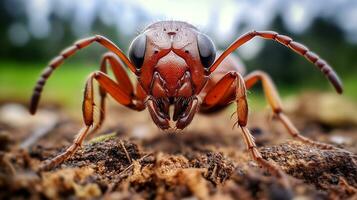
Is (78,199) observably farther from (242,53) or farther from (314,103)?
(242,53)

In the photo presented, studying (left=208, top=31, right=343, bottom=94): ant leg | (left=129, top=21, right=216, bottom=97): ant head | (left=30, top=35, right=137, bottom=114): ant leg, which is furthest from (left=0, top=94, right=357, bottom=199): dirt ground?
(left=129, top=21, right=216, bottom=97): ant head

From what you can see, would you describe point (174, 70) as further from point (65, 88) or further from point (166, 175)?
point (65, 88)

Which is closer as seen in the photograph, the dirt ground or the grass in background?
the dirt ground

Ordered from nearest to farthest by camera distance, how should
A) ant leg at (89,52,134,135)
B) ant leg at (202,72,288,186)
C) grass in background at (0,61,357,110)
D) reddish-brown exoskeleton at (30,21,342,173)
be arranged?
ant leg at (202,72,288,186)
reddish-brown exoskeleton at (30,21,342,173)
ant leg at (89,52,134,135)
grass in background at (0,61,357,110)

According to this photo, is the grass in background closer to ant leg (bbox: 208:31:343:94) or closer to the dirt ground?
ant leg (bbox: 208:31:343:94)

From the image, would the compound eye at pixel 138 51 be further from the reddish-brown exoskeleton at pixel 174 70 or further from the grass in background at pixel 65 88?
the grass in background at pixel 65 88

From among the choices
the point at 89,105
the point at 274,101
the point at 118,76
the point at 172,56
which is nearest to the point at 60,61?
the point at 89,105
